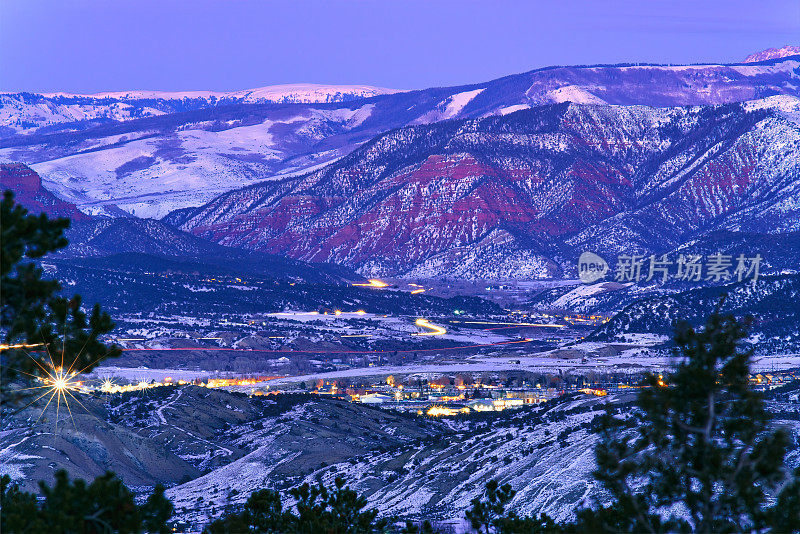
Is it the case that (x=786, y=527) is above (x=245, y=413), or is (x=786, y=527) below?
below

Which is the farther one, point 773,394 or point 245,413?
point 245,413

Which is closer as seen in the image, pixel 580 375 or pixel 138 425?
pixel 138 425

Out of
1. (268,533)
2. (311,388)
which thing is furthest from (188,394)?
(268,533)

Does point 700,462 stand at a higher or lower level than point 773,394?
lower

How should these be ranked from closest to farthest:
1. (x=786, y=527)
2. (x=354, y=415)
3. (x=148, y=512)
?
(x=786, y=527), (x=148, y=512), (x=354, y=415)

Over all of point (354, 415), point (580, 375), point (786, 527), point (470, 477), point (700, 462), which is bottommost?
point (786, 527)

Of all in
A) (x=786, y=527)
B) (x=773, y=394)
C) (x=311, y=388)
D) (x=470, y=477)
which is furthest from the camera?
(x=311, y=388)

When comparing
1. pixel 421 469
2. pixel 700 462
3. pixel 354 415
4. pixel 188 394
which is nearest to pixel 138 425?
pixel 188 394

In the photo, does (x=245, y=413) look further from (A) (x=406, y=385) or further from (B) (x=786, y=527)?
(B) (x=786, y=527)

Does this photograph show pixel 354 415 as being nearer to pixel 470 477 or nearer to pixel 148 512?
pixel 470 477
